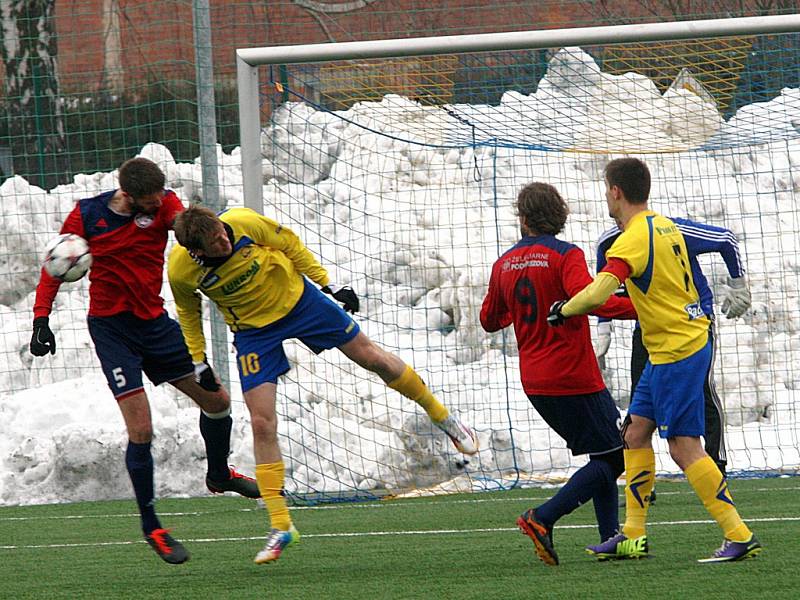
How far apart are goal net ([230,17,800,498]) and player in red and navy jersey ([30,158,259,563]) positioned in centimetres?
206

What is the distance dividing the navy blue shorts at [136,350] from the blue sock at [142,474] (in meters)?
0.27

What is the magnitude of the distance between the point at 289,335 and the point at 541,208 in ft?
4.24

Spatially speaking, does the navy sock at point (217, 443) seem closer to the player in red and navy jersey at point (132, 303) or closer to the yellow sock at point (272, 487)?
the player in red and navy jersey at point (132, 303)

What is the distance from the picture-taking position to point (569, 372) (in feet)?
18.2

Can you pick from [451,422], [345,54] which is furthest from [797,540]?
[345,54]

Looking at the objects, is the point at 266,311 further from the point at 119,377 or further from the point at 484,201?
the point at 484,201

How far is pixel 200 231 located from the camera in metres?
5.62

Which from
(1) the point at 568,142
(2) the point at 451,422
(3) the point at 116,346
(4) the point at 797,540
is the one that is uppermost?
(1) the point at 568,142

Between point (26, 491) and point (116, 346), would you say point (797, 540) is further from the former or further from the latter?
point (26, 491)

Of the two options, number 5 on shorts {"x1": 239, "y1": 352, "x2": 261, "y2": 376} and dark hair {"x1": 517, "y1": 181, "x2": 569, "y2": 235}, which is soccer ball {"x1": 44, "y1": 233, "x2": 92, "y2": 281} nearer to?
number 5 on shorts {"x1": 239, "y1": 352, "x2": 261, "y2": 376}

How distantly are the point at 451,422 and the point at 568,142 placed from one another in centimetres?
443

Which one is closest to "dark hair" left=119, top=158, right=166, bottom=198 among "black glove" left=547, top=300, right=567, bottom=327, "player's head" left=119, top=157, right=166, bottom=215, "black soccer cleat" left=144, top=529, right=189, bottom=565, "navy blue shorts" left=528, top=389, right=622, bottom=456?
"player's head" left=119, top=157, right=166, bottom=215

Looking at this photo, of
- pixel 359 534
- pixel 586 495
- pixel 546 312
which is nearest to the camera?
pixel 586 495

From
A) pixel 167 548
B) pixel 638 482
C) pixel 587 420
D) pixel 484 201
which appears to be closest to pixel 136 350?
pixel 167 548
